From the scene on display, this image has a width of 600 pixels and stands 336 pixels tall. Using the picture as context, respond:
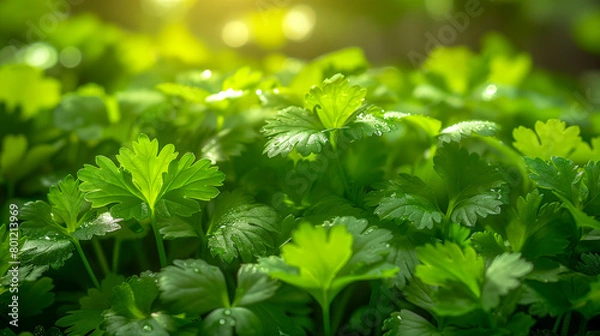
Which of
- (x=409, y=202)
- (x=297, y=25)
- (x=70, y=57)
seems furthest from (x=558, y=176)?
(x=297, y=25)

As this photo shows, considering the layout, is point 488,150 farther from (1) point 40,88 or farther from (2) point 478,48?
(2) point 478,48

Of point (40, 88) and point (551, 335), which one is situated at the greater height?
point (40, 88)

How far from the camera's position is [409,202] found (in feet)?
2.05

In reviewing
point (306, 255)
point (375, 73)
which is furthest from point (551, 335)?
point (375, 73)

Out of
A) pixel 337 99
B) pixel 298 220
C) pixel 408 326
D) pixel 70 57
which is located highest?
pixel 70 57

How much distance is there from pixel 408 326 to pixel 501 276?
0.11 m

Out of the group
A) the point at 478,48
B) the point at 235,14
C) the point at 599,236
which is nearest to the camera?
the point at 599,236

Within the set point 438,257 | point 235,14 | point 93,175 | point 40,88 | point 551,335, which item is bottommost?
point 551,335

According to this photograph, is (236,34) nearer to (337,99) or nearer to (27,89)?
(27,89)

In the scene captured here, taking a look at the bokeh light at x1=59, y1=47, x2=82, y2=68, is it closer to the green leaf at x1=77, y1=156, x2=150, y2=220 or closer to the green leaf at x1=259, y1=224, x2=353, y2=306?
the green leaf at x1=77, y1=156, x2=150, y2=220

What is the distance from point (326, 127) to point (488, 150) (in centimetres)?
34

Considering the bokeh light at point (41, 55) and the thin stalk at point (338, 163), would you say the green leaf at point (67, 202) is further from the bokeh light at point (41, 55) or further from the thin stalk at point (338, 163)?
the bokeh light at point (41, 55)

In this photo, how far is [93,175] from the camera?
2.02 ft

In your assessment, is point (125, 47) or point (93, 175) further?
point (125, 47)
